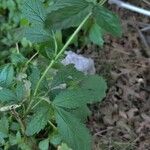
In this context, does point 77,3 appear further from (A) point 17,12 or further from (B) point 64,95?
(A) point 17,12

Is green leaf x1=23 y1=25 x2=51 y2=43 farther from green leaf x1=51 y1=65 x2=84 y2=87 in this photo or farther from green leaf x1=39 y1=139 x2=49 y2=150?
green leaf x1=39 y1=139 x2=49 y2=150

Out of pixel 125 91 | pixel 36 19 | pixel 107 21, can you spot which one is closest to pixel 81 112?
pixel 36 19

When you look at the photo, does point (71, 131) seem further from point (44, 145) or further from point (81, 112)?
point (44, 145)

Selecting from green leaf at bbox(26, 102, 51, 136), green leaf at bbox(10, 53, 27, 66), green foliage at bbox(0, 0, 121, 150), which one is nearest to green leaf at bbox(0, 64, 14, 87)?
green foliage at bbox(0, 0, 121, 150)

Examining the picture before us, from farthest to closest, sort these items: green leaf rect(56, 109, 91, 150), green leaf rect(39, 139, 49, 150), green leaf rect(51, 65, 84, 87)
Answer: green leaf rect(39, 139, 49, 150) < green leaf rect(51, 65, 84, 87) < green leaf rect(56, 109, 91, 150)

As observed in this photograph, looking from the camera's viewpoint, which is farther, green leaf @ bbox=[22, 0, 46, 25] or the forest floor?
the forest floor

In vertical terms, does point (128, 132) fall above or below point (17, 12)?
below

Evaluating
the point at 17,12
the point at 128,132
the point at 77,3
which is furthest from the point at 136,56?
the point at 77,3

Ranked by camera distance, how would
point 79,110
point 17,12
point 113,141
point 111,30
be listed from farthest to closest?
1. point 17,12
2. point 113,141
3. point 79,110
4. point 111,30
